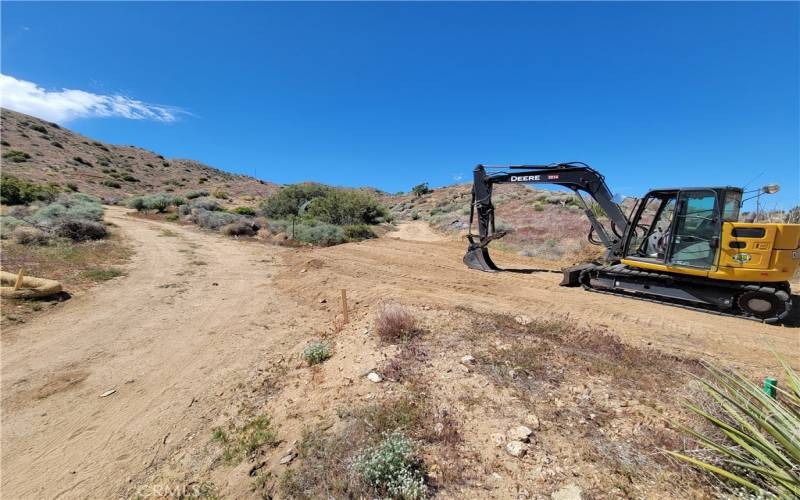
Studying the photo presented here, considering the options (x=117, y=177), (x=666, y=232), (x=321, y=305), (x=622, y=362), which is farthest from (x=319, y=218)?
(x=117, y=177)

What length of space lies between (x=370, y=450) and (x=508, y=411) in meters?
1.61

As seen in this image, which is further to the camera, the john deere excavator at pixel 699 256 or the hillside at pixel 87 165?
the hillside at pixel 87 165

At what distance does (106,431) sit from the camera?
421 cm

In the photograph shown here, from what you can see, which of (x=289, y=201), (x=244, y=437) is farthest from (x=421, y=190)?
(x=244, y=437)

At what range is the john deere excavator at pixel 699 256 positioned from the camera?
6.42 m

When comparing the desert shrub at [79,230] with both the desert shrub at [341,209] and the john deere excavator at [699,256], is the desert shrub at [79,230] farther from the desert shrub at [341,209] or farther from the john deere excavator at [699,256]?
the john deere excavator at [699,256]

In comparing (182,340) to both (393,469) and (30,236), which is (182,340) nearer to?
(393,469)

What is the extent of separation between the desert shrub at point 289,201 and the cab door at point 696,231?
24236 millimetres

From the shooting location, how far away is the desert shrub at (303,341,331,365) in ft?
18.4

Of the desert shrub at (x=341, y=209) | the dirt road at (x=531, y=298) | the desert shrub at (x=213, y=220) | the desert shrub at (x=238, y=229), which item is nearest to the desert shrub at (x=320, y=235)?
the desert shrub at (x=238, y=229)

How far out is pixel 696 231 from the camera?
7.23 m

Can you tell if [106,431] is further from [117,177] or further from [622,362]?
[117,177]
